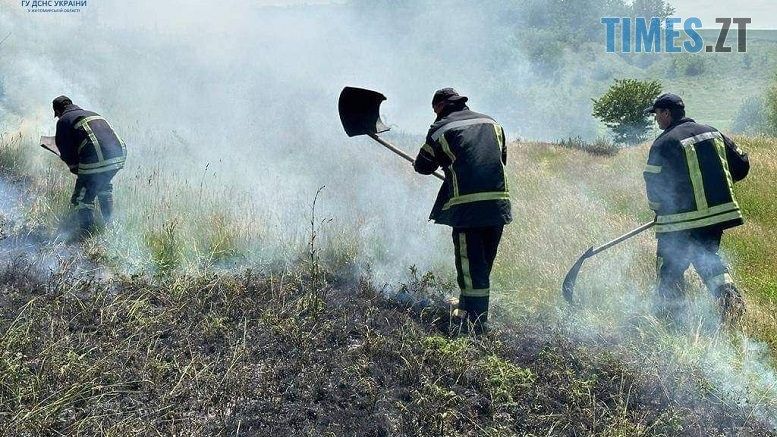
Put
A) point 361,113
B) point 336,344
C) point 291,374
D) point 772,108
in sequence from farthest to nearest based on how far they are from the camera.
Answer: point 772,108 < point 361,113 < point 336,344 < point 291,374

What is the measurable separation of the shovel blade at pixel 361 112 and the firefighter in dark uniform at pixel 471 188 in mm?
652

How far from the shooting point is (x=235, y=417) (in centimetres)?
274

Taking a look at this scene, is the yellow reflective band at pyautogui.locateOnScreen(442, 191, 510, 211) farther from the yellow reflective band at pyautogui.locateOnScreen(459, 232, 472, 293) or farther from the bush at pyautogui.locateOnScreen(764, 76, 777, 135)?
the bush at pyautogui.locateOnScreen(764, 76, 777, 135)

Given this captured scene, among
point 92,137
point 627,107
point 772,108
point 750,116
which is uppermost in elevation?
point 627,107

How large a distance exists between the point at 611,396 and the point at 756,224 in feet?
17.4

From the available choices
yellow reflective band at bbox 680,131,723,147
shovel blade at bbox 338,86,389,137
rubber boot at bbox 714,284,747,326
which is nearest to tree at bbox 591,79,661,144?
yellow reflective band at bbox 680,131,723,147

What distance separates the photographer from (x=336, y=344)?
3533 millimetres

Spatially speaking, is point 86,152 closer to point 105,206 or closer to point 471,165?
point 105,206

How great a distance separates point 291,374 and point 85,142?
12.4 feet

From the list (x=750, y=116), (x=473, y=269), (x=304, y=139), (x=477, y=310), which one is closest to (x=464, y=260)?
(x=473, y=269)

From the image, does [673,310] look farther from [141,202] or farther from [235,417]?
[141,202]

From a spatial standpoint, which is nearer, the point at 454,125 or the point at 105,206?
the point at 454,125

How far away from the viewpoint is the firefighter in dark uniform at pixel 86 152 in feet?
18.2

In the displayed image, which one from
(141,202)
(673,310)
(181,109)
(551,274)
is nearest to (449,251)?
(551,274)
